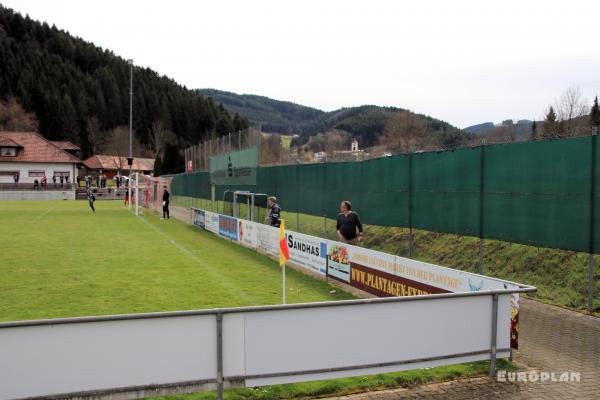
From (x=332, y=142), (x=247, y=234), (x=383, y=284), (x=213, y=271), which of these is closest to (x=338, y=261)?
(x=383, y=284)

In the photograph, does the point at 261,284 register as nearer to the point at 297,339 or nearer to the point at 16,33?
the point at 297,339

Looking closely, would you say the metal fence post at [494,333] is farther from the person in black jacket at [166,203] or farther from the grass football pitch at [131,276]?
the person in black jacket at [166,203]

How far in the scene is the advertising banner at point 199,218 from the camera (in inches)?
1085

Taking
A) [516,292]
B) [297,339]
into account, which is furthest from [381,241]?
[297,339]

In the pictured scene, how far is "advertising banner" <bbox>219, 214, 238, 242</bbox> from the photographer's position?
2160 centimetres

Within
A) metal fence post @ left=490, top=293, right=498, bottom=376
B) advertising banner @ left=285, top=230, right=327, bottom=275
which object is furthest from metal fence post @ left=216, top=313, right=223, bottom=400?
advertising banner @ left=285, top=230, right=327, bottom=275

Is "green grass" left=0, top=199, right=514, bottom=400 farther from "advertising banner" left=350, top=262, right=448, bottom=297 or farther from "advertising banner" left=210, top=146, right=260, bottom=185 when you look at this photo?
"advertising banner" left=210, top=146, right=260, bottom=185

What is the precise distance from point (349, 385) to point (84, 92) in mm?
140537

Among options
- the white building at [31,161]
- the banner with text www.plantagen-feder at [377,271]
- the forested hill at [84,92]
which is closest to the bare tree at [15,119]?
the forested hill at [84,92]

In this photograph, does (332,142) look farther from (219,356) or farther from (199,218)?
(219,356)

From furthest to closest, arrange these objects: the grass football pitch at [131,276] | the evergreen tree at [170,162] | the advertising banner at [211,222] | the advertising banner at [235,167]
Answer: the evergreen tree at [170,162], the advertising banner at [211,222], the advertising banner at [235,167], the grass football pitch at [131,276]

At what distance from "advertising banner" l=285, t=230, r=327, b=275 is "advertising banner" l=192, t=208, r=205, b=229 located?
12514 mm

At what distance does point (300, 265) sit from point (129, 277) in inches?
177

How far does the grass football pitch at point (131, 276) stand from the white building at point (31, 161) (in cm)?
5816
